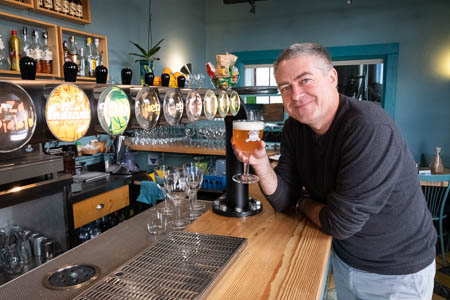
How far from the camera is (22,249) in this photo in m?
2.34

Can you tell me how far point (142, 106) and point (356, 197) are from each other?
76 centimetres

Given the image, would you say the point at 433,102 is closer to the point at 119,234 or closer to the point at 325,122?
the point at 325,122

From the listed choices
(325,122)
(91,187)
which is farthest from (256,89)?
(325,122)

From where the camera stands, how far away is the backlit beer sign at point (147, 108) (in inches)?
34.5

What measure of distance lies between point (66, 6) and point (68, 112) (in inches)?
116

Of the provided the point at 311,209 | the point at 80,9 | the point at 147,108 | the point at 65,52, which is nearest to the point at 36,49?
the point at 65,52

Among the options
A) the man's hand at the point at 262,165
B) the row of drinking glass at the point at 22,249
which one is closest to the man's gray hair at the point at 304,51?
the man's hand at the point at 262,165

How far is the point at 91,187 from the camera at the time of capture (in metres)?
2.99

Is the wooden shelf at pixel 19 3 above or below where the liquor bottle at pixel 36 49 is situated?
above

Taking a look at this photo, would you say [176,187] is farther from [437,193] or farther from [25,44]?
[437,193]

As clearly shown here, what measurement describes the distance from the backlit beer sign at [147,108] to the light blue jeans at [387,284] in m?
1.01

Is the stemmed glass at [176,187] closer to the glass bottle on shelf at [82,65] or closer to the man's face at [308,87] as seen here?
the man's face at [308,87]

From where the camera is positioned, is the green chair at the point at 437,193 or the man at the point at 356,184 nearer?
the man at the point at 356,184

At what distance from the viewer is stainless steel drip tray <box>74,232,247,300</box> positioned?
2.66ft
